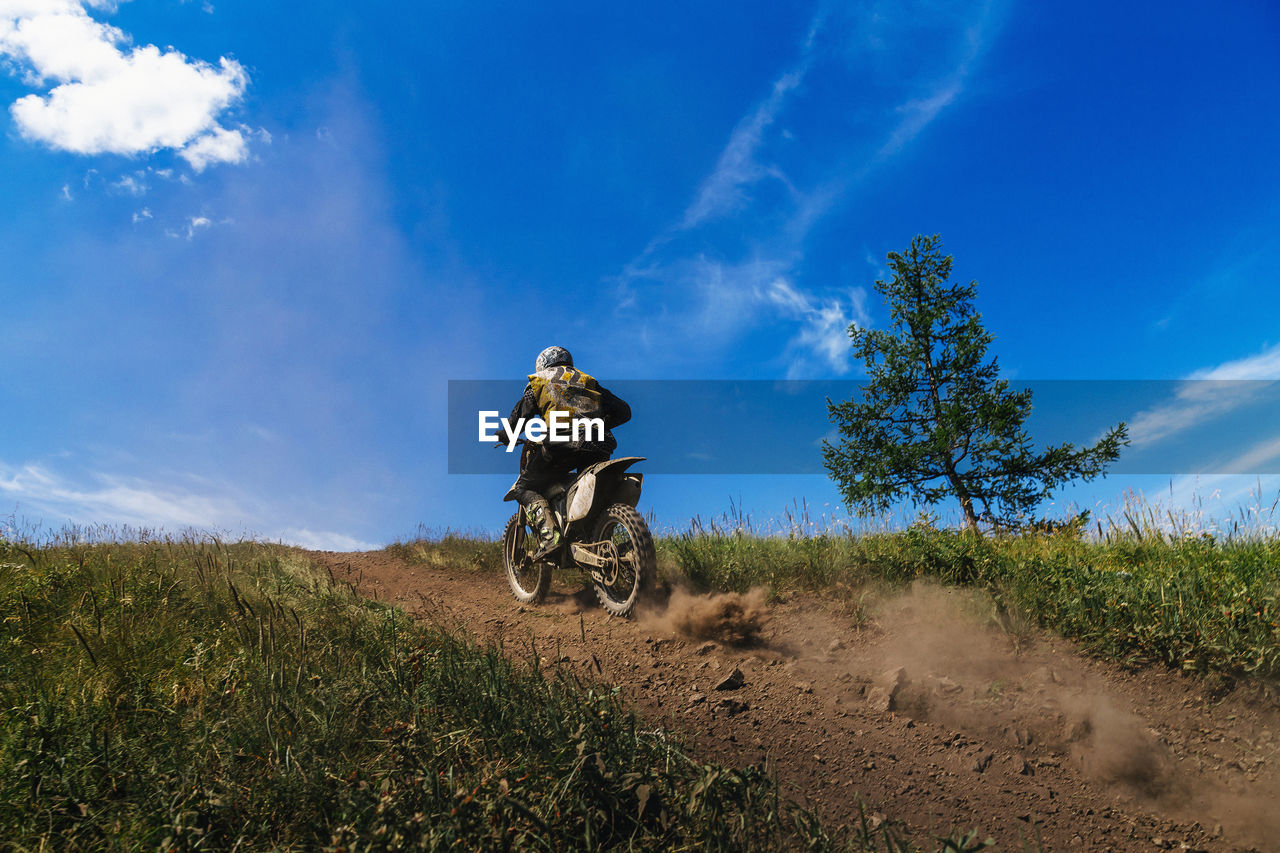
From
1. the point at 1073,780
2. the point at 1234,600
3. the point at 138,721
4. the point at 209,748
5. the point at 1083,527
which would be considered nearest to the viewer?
the point at 209,748

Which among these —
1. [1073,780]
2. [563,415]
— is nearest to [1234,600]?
[1073,780]

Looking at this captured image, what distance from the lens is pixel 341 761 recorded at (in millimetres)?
2715

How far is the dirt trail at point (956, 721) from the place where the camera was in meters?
3.00

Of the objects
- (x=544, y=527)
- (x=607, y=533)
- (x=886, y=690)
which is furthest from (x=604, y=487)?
(x=886, y=690)

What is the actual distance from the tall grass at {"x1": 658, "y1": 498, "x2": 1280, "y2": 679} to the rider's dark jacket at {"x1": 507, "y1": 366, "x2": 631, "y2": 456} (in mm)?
1742

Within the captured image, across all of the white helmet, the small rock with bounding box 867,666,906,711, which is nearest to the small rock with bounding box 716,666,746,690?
the small rock with bounding box 867,666,906,711

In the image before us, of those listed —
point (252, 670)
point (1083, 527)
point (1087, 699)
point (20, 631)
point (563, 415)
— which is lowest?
point (1087, 699)

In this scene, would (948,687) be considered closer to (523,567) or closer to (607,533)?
(607,533)

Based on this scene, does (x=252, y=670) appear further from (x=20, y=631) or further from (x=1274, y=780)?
(x=1274, y=780)

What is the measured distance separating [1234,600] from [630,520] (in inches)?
188

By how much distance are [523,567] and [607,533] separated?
2.10 meters

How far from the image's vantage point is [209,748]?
2.77m

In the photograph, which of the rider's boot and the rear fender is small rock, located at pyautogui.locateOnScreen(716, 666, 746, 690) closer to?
the rear fender

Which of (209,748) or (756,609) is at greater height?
(756,609)
